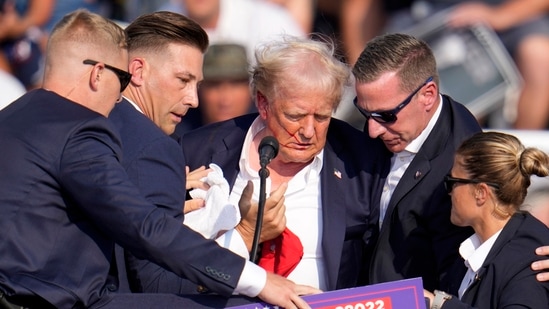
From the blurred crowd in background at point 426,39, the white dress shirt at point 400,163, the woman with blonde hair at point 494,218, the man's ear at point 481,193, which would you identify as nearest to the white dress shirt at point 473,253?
the woman with blonde hair at point 494,218

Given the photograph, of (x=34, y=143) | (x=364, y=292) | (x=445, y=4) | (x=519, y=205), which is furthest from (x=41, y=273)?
(x=445, y=4)

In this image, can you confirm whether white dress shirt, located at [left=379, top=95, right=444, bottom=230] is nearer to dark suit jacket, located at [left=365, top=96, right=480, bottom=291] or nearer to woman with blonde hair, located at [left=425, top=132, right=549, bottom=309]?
dark suit jacket, located at [left=365, top=96, right=480, bottom=291]

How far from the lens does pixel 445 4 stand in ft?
25.0

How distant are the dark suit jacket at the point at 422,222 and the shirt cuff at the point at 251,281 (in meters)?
0.82

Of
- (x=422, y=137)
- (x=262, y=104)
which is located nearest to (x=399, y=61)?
(x=422, y=137)

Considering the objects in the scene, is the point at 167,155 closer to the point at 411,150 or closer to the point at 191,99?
the point at 191,99

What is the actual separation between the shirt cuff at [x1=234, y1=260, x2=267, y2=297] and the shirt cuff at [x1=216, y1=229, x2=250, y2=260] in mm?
497

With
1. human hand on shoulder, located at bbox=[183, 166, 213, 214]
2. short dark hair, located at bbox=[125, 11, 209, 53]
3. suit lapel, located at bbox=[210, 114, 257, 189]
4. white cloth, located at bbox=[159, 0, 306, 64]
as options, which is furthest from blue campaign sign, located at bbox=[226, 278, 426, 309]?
white cloth, located at bbox=[159, 0, 306, 64]

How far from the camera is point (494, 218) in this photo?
3686 mm

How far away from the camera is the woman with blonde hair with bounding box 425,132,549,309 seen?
357cm

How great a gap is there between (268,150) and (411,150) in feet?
2.18

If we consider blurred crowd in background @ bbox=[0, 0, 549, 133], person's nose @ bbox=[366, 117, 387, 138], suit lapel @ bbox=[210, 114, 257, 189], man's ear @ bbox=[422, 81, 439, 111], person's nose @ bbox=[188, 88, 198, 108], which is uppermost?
man's ear @ bbox=[422, 81, 439, 111]

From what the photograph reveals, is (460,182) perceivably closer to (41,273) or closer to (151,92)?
(151,92)

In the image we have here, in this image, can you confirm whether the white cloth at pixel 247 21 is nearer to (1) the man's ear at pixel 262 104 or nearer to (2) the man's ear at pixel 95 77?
(1) the man's ear at pixel 262 104
